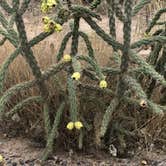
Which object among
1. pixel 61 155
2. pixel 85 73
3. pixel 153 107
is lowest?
pixel 61 155

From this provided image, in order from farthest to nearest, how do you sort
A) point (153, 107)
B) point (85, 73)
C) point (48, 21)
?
1. point (85, 73)
2. point (153, 107)
3. point (48, 21)

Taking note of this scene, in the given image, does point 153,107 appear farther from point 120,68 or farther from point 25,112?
point 25,112

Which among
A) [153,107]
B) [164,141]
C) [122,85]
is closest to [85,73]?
[122,85]

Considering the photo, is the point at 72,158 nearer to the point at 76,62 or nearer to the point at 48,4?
the point at 76,62

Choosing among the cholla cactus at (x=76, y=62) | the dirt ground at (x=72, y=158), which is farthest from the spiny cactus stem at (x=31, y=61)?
the dirt ground at (x=72, y=158)

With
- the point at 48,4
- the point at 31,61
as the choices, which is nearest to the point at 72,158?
the point at 31,61

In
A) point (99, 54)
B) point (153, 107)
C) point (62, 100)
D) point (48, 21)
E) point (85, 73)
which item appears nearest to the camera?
point (48, 21)

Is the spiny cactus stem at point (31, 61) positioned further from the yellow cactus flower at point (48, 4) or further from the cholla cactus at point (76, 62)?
the yellow cactus flower at point (48, 4)

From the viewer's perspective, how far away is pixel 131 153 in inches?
159

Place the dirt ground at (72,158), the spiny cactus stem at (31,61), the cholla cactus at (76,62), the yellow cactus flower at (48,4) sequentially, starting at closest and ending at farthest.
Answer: the yellow cactus flower at (48,4) → the cholla cactus at (76,62) → the spiny cactus stem at (31,61) → the dirt ground at (72,158)

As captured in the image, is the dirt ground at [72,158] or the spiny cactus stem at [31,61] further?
the dirt ground at [72,158]

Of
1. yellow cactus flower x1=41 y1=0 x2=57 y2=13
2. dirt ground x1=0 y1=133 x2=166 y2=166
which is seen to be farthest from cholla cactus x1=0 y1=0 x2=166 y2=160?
dirt ground x1=0 y1=133 x2=166 y2=166

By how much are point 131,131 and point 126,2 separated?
50.5 inches

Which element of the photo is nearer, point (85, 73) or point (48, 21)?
point (48, 21)
